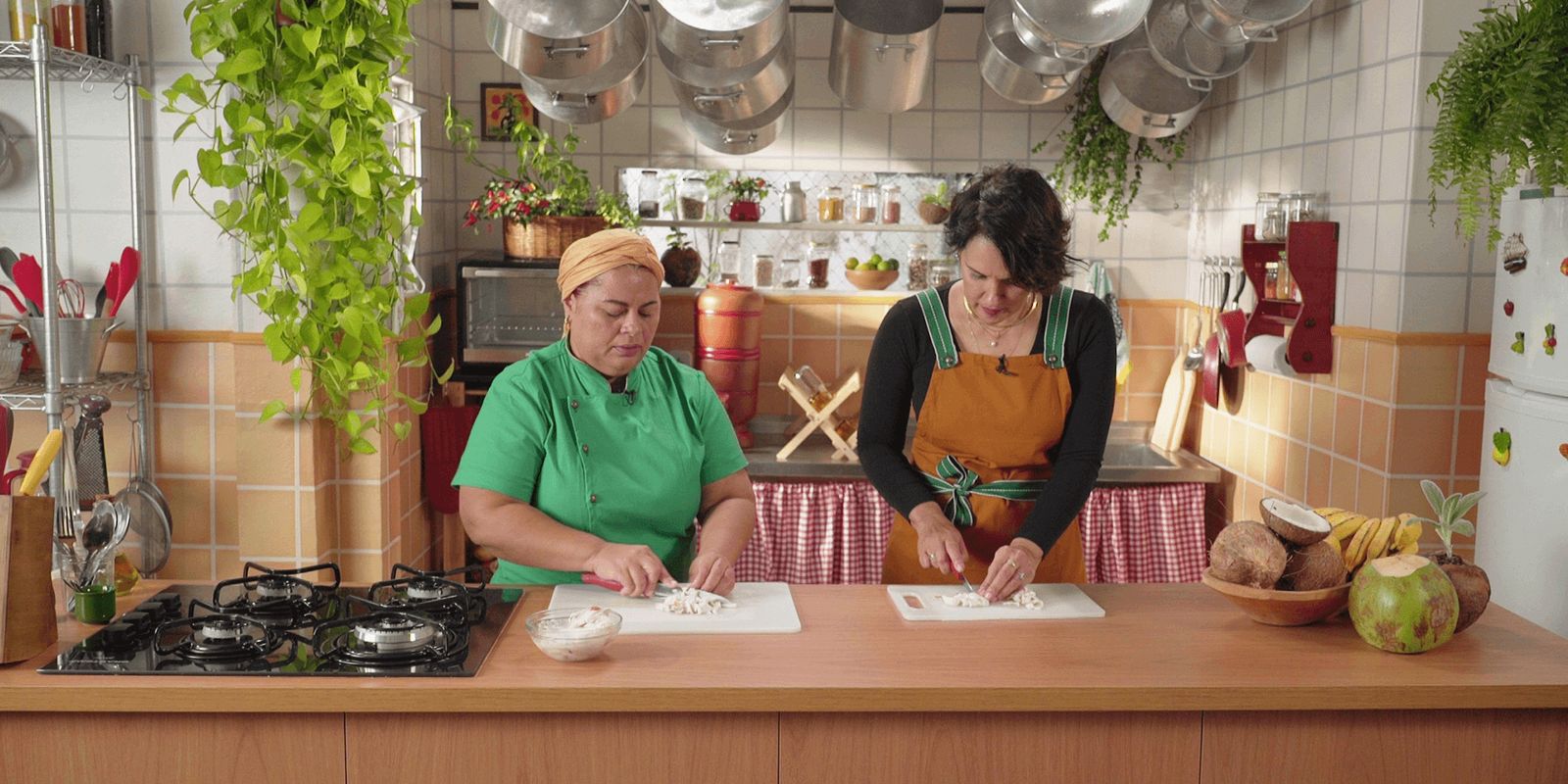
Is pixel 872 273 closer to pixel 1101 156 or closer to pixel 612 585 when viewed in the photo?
pixel 1101 156

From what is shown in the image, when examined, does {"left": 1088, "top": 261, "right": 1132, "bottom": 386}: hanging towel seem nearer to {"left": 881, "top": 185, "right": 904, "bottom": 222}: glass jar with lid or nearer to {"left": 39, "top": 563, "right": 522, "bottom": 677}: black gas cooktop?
{"left": 881, "top": 185, "right": 904, "bottom": 222}: glass jar with lid

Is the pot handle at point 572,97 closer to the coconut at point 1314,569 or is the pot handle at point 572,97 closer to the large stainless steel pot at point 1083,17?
the large stainless steel pot at point 1083,17

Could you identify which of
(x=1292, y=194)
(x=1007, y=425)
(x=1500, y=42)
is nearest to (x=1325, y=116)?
(x=1292, y=194)

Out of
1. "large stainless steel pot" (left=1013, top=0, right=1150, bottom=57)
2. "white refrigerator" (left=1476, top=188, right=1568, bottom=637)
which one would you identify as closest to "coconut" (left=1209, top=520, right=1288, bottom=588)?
"white refrigerator" (left=1476, top=188, right=1568, bottom=637)

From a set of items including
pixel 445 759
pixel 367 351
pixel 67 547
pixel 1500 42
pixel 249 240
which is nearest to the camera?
pixel 445 759

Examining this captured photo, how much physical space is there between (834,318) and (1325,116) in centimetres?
175

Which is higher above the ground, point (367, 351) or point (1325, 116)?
point (1325, 116)

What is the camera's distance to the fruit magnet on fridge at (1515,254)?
2.72 meters

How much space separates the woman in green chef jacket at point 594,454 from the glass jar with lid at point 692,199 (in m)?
2.16

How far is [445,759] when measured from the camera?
69.6 inches

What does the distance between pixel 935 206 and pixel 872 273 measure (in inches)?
12.4

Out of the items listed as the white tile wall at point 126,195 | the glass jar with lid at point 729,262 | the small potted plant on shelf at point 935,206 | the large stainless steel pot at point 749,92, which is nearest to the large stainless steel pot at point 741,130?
the large stainless steel pot at point 749,92

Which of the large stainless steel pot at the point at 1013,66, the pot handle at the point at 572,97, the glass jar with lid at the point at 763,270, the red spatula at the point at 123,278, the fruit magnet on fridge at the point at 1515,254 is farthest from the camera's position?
the glass jar with lid at the point at 763,270

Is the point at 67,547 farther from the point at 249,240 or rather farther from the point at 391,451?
the point at 391,451
